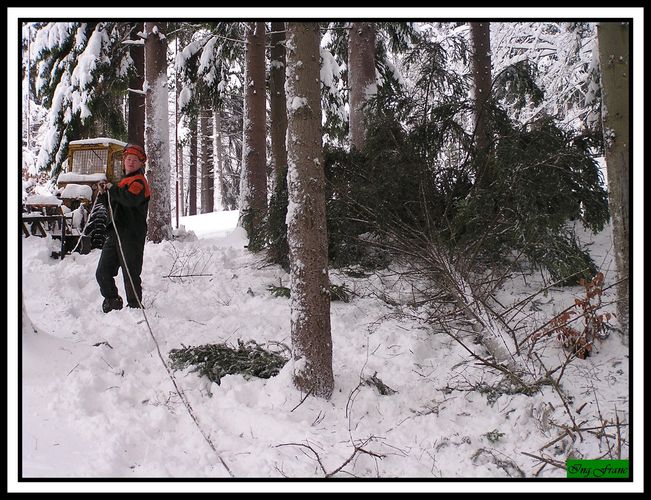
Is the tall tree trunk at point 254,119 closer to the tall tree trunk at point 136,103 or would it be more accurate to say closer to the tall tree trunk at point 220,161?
the tall tree trunk at point 136,103

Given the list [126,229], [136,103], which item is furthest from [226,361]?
[136,103]

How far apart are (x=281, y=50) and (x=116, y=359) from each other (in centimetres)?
819

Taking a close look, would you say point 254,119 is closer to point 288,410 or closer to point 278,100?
point 278,100

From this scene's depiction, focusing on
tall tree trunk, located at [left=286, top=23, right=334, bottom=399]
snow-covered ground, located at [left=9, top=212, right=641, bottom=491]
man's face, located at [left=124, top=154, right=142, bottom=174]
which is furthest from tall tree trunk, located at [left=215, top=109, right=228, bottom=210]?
tall tree trunk, located at [left=286, top=23, right=334, bottom=399]

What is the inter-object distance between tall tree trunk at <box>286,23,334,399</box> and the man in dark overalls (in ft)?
7.59

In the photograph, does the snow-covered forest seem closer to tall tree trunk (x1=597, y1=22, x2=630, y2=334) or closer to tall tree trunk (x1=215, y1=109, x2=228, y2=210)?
tall tree trunk (x1=597, y1=22, x2=630, y2=334)

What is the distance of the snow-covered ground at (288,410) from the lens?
301 centimetres

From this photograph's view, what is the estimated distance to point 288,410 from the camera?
3.76 metres

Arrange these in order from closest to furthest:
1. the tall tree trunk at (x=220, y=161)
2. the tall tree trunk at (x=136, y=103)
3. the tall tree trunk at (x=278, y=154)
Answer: the tall tree trunk at (x=278, y=154) < the tall tree trunk at (x=136, y=103) < the tall tree trunk at (x=220, y=161)

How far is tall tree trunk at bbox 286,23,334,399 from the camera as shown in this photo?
3.94 meters

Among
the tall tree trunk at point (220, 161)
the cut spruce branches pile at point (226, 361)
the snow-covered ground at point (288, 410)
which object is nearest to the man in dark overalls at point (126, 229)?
the snow-covered ground at point (288, 410)

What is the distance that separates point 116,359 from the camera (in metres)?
4.25

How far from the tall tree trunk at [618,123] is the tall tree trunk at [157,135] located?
700 cm

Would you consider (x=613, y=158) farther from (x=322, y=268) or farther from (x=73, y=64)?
(x=73, y=64)
